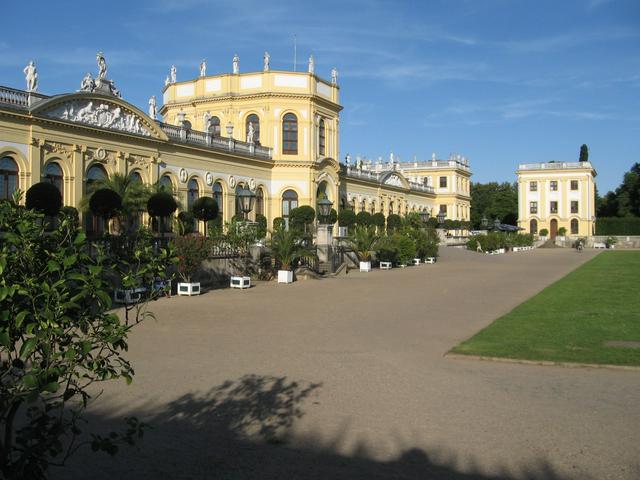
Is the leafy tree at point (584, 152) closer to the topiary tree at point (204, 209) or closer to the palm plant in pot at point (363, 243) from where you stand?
the palm plant in pot at point (363, 243)

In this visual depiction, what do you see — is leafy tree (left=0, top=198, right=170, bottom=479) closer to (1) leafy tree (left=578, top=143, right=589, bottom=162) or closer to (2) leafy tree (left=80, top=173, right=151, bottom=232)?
(2) leafy tree (left=80, top=173, right=151, bottom=232)

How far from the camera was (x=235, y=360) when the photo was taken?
971 cm

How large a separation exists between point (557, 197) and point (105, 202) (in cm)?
7854

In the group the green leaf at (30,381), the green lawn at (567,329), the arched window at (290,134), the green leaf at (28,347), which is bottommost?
the green lawn at (567,329)

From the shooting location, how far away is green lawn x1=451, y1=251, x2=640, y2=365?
9.89 meters

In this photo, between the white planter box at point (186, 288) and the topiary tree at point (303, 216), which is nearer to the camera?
the white planter box at point (186, 288)

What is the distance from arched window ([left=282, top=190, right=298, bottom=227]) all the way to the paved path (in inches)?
1066

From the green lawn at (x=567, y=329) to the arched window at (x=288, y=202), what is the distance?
22.2 m

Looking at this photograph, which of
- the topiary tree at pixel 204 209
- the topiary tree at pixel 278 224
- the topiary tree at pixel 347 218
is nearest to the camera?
the topiary tree at pixel 204 209

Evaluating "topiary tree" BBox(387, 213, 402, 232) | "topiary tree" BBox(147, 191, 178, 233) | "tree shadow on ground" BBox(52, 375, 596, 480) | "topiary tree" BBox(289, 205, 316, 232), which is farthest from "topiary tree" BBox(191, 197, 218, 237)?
"topiary tree" BBox(387, 213, 402, 232)

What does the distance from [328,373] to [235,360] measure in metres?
1.63

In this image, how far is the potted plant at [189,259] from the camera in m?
19.3

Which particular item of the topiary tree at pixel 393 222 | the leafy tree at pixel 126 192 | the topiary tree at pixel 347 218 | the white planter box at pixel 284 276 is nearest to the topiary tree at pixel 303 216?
the topiary tree at pixel 347 218

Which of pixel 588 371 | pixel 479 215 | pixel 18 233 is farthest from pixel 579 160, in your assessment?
pixel 18 233
